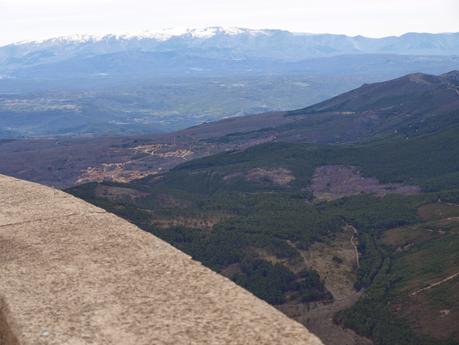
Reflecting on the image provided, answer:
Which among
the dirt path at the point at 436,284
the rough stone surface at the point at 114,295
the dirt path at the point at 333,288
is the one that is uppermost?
the rough stone surface at the point at 114,295

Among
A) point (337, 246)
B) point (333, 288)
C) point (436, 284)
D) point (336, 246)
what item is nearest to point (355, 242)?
point (337, 246)

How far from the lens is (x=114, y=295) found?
81.5ft

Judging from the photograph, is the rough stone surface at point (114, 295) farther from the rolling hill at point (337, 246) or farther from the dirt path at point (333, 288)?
the rolling hill at point (337, 246)

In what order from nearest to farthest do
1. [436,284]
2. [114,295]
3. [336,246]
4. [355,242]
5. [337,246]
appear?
[114,295]
[436,284]
[336,246]
[337,246]
[355,242]

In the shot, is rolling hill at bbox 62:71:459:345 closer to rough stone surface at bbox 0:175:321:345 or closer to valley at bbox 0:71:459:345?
valley at bbox 0:71:459:345

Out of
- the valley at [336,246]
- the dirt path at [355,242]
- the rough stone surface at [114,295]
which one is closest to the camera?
the rough stone surface at [114,295]

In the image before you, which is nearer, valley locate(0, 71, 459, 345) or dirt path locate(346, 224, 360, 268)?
valley locate(0, 71, 459, 345)

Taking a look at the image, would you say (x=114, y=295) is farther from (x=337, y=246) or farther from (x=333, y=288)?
(x=337, y=246)

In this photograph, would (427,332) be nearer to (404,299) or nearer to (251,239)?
(404,299)

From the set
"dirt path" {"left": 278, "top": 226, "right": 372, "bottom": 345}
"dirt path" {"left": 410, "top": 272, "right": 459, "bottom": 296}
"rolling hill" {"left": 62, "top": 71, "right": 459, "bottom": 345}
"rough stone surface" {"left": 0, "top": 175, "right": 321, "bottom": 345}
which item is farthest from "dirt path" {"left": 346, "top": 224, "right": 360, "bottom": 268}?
"rough stone surface" {"left": 0, "top": 175, "right": 321, "bottom": 345}

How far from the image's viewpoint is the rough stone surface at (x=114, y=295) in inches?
866

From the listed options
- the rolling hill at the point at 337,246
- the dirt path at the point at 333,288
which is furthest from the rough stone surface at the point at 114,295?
the rolling hill at the point at 337,246

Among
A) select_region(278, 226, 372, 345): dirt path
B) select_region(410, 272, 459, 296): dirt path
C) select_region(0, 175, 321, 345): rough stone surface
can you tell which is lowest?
select_region(278, 226, 372, 345): dirt path

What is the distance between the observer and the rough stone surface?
72.2ft
